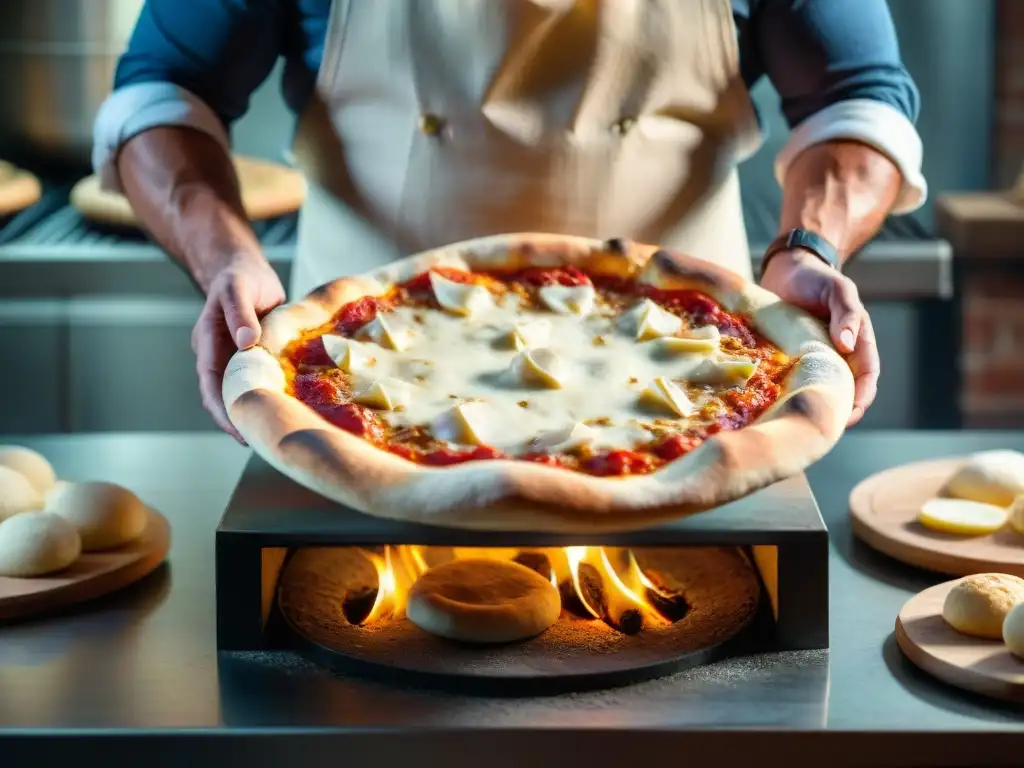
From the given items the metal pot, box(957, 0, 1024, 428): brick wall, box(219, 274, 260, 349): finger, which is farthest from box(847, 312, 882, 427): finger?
the metal pot

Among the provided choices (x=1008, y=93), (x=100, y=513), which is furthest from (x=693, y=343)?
(x=1008, y=93)

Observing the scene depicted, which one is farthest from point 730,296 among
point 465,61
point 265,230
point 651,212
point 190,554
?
point 265,230

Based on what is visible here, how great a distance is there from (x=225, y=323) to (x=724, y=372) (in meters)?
0.60

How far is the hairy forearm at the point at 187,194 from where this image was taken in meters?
2.17

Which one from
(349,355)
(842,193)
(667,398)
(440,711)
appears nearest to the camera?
(440,711)

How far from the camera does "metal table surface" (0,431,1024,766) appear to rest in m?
1.44

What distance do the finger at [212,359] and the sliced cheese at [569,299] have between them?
43 centimetres

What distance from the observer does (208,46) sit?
2271mm

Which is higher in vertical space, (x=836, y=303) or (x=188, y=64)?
(x=188, y=64)

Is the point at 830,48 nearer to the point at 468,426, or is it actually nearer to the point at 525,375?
the point at 525,375

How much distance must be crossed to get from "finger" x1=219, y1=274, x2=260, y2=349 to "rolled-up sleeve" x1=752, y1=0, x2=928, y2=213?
888mm

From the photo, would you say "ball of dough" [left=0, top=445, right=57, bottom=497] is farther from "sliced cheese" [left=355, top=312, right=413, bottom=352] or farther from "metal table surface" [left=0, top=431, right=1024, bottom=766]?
"sliced cheese" [left=355, top=312, right=413, bottom=352]

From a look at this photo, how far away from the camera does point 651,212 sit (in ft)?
7.70

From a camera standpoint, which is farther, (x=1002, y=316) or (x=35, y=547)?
(x=1002, y=316)
